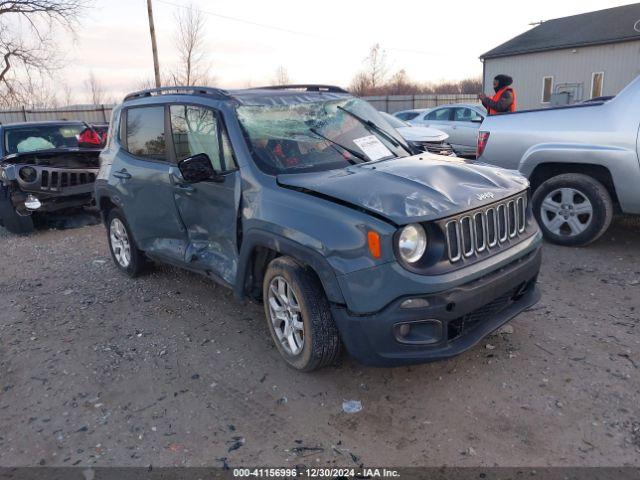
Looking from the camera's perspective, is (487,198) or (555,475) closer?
(555,475)

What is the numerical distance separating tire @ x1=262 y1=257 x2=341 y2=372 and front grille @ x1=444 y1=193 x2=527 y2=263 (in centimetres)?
84

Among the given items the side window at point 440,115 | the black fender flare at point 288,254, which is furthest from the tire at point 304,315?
the side window at point 440,115

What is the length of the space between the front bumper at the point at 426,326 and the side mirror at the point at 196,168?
57.7 inches

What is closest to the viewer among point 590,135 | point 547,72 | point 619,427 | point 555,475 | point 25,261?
point 555,475

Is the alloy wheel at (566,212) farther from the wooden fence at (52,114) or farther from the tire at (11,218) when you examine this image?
the wooden fence at (52,114)

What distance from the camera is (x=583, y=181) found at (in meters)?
5.39

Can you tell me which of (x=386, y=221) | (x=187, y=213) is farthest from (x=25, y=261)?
(x=386, y=221)

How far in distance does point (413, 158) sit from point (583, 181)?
2.55 metres

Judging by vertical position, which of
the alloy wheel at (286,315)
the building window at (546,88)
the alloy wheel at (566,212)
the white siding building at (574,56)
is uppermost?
the white siding building at (574,56)

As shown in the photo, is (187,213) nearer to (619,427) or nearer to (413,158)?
(413,158)

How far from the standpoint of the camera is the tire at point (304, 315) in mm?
3078

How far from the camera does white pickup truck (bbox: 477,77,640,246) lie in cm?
505

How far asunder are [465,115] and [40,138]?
31.5ft

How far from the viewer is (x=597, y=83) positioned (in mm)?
24578
